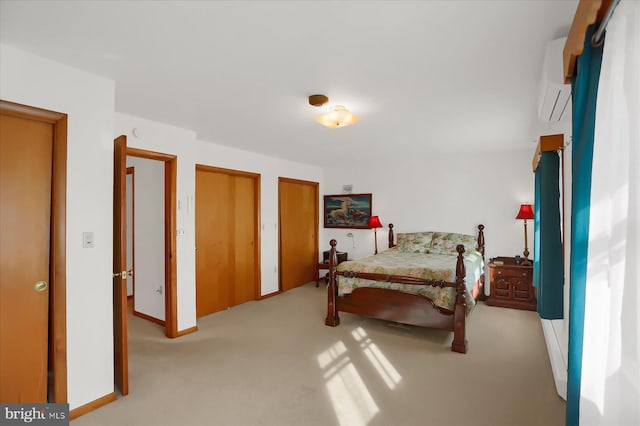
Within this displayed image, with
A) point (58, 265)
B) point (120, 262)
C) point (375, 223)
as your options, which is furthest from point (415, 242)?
point (58, 265)

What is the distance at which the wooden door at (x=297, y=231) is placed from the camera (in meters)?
5.55

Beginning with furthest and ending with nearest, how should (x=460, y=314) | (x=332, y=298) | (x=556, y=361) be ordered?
(x=332, y=298)
(x=460, y=314)
(x=556, y=361)

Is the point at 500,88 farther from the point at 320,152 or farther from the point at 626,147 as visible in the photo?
the point at 320,152

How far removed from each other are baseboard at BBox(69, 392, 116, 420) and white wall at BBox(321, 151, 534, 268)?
4.45 metres

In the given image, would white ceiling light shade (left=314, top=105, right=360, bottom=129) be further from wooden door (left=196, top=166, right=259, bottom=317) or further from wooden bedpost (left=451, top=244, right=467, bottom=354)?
wooden door (left=196, top=166, right=259, bottom=317)

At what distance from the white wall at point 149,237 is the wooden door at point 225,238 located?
1.41 feet

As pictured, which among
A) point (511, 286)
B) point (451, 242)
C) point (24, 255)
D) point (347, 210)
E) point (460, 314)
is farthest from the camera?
point (347, 210)

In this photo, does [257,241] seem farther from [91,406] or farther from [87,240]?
[91,406]

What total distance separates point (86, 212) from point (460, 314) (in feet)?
10.6

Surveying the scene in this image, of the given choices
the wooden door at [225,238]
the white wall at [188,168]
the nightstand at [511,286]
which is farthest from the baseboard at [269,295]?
the nightstand at [511,286]

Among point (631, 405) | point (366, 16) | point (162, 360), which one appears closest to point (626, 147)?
point (631, 405)

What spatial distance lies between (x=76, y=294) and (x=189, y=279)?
1547 mm

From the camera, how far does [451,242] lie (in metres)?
4.96

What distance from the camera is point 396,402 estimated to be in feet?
7.52
